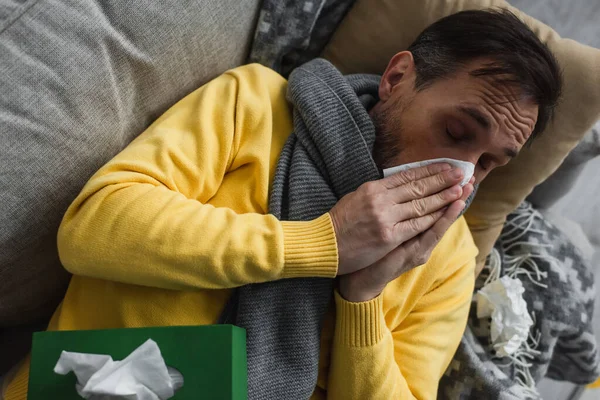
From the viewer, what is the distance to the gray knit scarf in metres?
0.92

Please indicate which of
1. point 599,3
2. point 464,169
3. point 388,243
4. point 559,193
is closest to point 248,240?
point 388,243

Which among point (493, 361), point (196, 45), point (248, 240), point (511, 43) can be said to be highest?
point (511, 43)

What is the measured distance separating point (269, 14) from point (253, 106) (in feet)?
0.88

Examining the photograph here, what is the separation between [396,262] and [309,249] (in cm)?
19

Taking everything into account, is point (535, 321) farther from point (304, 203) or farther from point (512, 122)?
point (304, 203)

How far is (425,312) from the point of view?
1.11m

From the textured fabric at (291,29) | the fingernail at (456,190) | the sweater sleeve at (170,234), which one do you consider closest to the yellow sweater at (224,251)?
the sweater sleeve at (170,234)

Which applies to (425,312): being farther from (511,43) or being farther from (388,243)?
(511,43)

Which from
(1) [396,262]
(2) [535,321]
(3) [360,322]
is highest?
(1) [396,262]

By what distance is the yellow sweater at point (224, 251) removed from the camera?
808mm

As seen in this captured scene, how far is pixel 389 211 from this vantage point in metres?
0.89

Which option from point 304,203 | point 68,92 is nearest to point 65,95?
point 68,92

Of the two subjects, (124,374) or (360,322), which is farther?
(360,322)

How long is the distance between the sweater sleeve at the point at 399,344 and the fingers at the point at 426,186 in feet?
0.68
